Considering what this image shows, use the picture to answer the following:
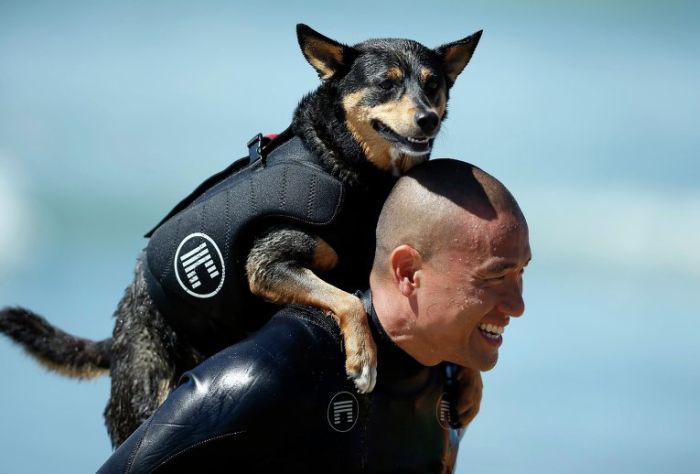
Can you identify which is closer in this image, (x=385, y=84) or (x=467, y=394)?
(x=467, y=394)

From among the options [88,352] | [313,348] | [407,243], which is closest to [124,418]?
[88,352]

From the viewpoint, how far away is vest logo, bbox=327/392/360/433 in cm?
531

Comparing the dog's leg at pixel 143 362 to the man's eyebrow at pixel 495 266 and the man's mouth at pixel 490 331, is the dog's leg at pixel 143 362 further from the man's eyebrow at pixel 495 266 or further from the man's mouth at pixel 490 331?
the man's eyebrow at pixel 495 266

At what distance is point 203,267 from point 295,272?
57 centimetres

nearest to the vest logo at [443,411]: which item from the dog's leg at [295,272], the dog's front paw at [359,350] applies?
the dog's front paw at [359,350]

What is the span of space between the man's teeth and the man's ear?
1.30 feet

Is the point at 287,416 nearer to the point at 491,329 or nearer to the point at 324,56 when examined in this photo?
the point at 491,329

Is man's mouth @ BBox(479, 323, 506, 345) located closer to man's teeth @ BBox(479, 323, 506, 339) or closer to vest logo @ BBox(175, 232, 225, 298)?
man's teeth @ BBox(479, 323, 506, 339)

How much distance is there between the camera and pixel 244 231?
20.7ft

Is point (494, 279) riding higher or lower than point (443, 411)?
higher

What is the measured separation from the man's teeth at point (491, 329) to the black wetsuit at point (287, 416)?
44cm

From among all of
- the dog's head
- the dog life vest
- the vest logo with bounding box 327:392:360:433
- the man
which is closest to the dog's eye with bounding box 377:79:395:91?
the dog's head

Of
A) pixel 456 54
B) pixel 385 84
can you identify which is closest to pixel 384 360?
pixel 385 84

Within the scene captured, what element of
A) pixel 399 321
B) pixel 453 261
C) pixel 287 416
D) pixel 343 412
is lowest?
pixel 287 416
